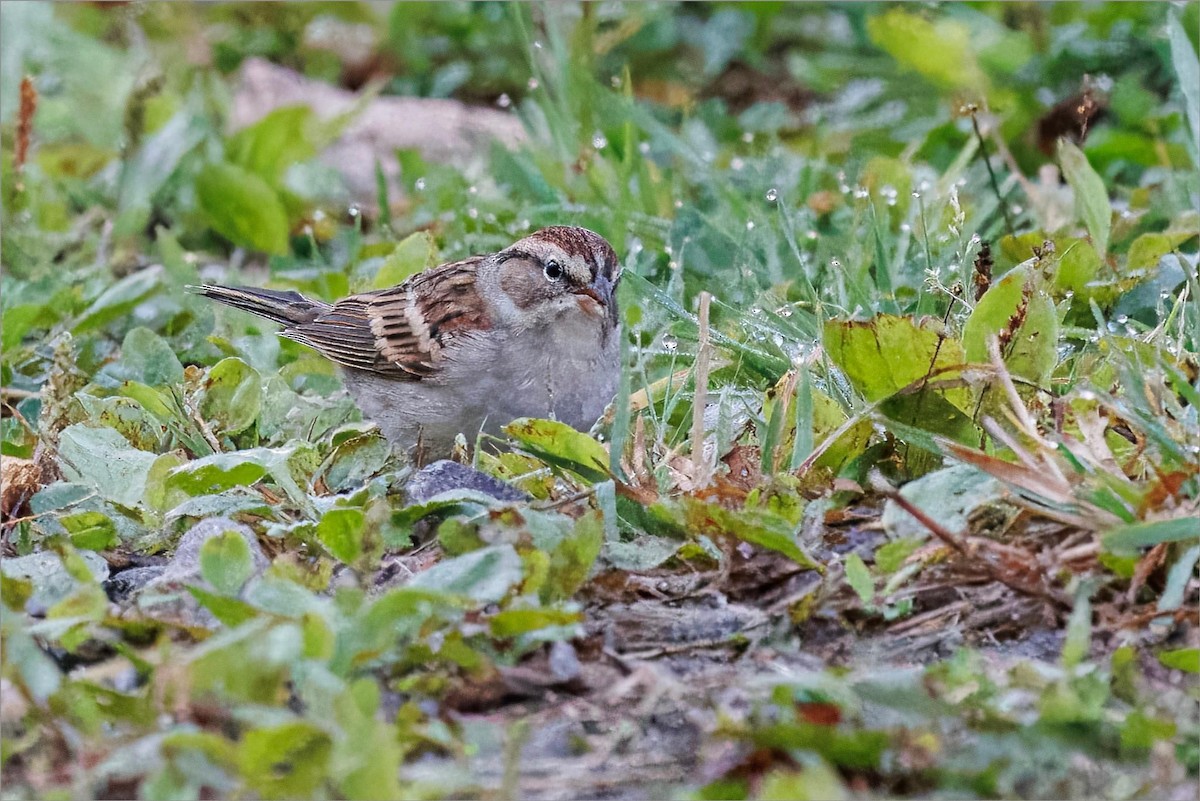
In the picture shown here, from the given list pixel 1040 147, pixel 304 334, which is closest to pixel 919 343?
pixel 304 334

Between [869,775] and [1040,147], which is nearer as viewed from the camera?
[869,775]

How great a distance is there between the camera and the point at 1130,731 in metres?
2.38

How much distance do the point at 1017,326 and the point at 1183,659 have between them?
905mm

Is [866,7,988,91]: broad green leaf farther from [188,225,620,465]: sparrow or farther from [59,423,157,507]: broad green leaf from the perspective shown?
[59,423,157,507]: broad green leaf

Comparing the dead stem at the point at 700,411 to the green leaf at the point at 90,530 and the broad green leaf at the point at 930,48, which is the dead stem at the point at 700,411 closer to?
the green leaf at the point at 90,530

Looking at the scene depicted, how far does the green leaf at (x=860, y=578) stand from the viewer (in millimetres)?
2680

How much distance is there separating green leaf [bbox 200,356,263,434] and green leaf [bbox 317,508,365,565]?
1.11m

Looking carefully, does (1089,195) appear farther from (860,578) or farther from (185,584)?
(185,584)

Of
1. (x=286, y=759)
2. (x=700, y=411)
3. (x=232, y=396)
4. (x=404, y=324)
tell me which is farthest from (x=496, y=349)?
(x=286, y=759)

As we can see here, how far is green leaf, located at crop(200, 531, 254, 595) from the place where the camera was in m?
2.72

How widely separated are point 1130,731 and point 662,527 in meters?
0.97

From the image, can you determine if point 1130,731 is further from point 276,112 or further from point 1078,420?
point 276,112

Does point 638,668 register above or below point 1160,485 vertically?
below

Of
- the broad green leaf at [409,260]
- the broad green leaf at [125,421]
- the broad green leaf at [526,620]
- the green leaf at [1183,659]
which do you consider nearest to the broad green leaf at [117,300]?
the broad green leaf at [409,260]
